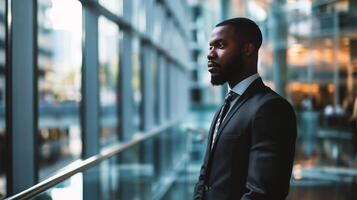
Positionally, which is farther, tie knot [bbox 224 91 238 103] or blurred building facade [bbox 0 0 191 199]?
blurred building facade [bbox 0 0 191 199]

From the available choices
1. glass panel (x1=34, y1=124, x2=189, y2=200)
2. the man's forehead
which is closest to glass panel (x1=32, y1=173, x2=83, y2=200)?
glass panel (x1=34, y1=124, x2=189, y2=200)

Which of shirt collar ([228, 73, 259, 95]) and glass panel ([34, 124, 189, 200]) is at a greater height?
shirt collar ([228, 73, 259, 95])

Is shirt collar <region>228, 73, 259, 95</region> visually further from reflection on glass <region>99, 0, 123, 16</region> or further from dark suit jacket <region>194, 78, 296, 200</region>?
reflection on glass <region>99, 0, 123, 16</region>

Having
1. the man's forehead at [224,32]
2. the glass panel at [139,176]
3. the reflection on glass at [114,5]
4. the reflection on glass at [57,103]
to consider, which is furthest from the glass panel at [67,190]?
the reflection on glass at [57,103]

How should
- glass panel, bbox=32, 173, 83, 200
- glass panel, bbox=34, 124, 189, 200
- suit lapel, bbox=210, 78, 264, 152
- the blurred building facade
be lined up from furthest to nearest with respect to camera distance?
glass panel, bbox=34, 124, 189, 200 → the blurred building facade → glass panel, bbox=32, 173, 83, 200 → suit lapel, bbox=210, 78, 264, 152

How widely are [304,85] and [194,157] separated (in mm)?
10517

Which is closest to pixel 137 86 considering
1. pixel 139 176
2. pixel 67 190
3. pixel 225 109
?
pixel 139 176

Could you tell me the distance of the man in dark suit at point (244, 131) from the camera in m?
1.58

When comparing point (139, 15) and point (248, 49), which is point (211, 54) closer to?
point (248, 49)

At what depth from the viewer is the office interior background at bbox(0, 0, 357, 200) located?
3.68 metres

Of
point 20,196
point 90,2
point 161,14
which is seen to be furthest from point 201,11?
point 20,196

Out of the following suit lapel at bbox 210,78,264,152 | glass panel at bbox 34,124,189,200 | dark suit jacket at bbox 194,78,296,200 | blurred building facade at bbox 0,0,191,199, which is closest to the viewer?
dark suit jacket at bbox 194,78,296,200

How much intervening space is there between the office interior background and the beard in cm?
149

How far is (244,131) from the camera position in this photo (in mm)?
1663
